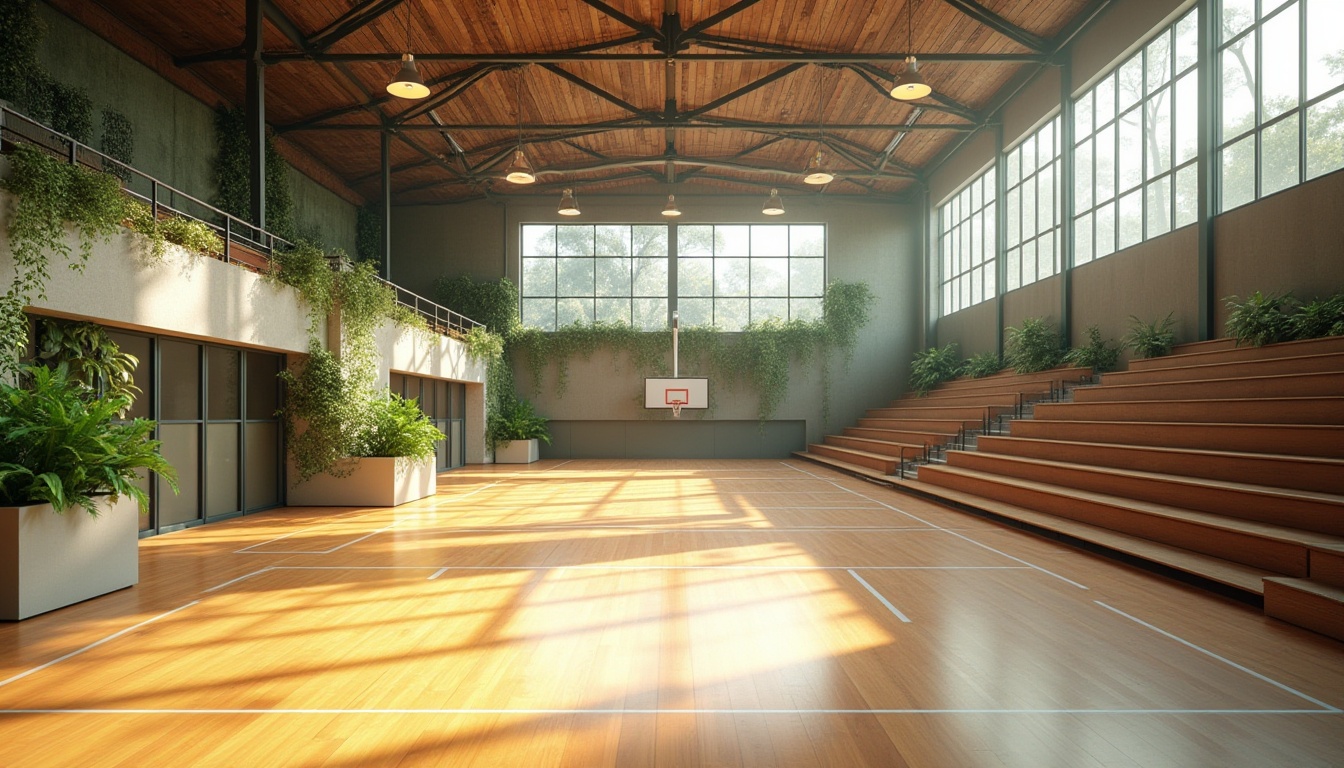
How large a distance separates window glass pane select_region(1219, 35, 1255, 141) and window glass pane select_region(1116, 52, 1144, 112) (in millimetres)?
1882

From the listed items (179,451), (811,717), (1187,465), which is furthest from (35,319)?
(1187,465)

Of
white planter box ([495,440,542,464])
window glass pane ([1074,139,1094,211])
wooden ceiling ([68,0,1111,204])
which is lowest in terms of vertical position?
white planter box ([495,440,542,464])

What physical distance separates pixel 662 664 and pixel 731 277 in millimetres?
18510

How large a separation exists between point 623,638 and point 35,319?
6001 millimetres

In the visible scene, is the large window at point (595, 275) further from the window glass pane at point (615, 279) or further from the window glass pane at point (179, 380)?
the window glass pane at point (179, 380)

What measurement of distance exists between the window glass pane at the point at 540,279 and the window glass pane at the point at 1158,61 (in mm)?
14741

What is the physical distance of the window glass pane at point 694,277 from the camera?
21.9m

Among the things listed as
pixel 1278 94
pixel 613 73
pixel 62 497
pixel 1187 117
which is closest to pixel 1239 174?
pixel 1278 94

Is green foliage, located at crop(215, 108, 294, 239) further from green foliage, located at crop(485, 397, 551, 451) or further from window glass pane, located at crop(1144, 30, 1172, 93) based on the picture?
window glass pane, located at crop(1144, 30, 1172, 93)

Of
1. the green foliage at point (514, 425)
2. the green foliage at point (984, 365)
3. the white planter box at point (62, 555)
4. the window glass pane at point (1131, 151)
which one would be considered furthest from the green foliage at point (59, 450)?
the green foliage at point (984, 365)

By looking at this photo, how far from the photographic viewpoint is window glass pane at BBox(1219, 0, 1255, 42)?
9523mm

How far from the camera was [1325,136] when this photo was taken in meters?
8.41

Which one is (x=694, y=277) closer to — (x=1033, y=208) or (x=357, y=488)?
(x=1033, y=208)

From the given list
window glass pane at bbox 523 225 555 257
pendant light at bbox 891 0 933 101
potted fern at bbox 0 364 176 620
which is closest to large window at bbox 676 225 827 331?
window glass pane at bbox 523 225 555 257
